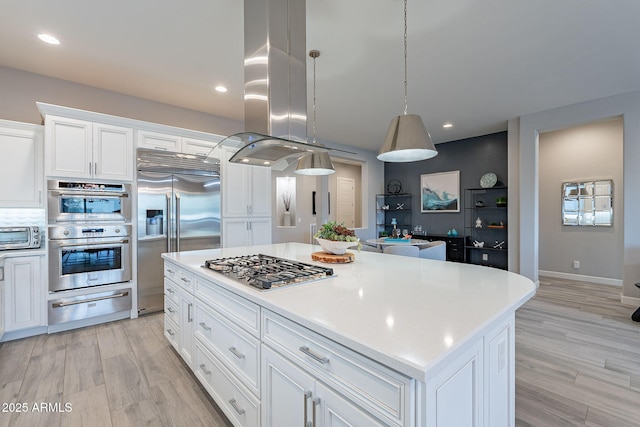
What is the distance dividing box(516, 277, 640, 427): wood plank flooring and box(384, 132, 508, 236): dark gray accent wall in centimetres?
257

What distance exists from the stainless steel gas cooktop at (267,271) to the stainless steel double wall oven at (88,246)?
77.2 inches

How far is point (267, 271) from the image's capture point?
1.79 m

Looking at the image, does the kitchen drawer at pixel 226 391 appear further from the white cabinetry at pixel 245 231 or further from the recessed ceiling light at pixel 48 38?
the recessed ceiling light at pixel 48 38

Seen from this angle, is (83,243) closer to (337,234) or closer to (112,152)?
(112,152)

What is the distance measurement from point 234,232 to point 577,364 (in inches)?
154

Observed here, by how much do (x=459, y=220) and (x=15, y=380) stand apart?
6.66m

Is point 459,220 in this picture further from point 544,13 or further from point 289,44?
point 289,44

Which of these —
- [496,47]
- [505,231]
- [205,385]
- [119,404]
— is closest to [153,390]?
[119,404]

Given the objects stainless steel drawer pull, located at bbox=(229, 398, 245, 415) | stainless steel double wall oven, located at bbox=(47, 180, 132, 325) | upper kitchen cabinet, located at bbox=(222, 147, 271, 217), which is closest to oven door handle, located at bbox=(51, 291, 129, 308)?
stainless steel double wall oven, located at bbox=(47, 180, 132, 325)

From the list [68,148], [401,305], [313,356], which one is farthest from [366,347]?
[68,148]

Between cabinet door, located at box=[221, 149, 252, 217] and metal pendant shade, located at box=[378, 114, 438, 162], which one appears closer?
metal pendant shade, located at box=[378, 114, 438, 162]

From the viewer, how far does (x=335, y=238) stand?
2162mm

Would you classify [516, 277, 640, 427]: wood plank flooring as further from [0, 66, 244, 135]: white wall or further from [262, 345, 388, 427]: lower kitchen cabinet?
[0, 66, 244, 135]: white wall

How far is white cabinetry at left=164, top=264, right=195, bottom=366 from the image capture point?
215 centimetres
